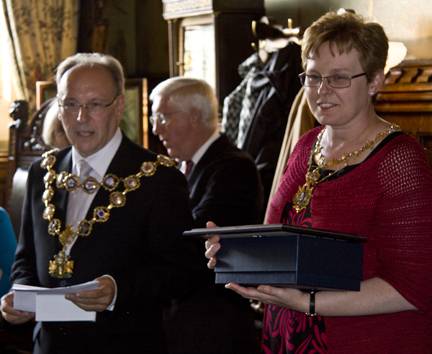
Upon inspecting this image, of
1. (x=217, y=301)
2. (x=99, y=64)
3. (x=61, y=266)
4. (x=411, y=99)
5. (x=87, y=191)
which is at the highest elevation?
(x=99, y=64)

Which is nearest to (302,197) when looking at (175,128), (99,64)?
(99,64)

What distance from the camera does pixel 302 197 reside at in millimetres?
2611

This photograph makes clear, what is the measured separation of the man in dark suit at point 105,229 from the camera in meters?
2.97

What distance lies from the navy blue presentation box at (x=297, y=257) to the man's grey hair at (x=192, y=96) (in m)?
2.03

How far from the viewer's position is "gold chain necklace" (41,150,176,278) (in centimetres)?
302

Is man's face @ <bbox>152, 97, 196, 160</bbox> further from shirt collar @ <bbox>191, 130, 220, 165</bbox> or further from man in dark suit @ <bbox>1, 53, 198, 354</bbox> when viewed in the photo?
man in dark suit @ <bbox>1, 53, 198, 354</bbox>

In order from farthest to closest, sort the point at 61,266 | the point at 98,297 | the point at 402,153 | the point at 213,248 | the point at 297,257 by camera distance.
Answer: the point at 61,266, the point at 98,297, the point at 213,248, the point at 402,153, the point at 297,257

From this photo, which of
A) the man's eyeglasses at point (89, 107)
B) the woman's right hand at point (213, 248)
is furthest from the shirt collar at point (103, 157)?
the woman's right hand at point (213, 248)

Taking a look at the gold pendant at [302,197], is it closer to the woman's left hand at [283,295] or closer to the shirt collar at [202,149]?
the woman's left hand at [283,295]

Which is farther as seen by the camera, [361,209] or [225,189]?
[225,189]

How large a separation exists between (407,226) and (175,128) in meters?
2.18

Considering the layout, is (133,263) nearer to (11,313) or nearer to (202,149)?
(11,313)

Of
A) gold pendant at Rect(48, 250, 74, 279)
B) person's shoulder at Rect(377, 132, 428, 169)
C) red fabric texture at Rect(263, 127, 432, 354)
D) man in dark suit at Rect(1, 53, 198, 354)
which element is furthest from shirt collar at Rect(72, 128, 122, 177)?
person's shoulder at Rect(377, 132, 428, 169)

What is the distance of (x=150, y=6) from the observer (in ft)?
26.8
